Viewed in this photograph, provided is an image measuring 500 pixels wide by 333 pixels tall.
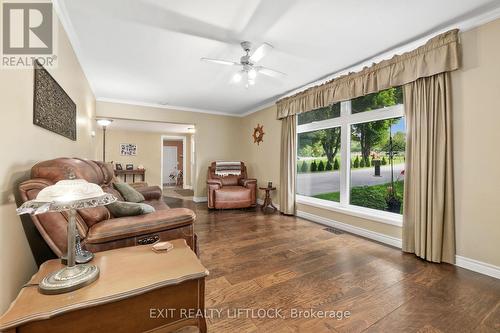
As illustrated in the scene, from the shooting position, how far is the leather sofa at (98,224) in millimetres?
1219

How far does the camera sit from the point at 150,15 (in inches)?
78.5

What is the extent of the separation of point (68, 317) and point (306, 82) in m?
3.89

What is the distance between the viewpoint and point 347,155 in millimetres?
3512

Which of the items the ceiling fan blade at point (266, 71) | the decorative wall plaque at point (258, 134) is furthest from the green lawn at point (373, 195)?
the decorative wall plaque at point (258, 134)

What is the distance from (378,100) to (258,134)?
9.19 ft

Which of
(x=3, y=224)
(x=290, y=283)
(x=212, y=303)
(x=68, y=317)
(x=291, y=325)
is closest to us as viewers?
(x=68, y=317)

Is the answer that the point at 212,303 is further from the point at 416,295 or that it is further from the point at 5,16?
the point at 5,16

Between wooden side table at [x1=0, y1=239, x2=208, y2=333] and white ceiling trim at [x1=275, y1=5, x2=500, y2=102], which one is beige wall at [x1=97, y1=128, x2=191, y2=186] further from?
wooden side table at [x1=0, y1=239, x2=208, y2=333]

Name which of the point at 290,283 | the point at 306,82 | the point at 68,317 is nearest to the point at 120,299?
the point at 68,317

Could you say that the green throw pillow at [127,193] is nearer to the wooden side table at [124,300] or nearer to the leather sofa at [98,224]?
the leather sofa at [98,224]

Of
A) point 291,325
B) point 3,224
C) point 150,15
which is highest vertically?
point 150,15

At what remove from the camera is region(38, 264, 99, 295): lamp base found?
95 centimetres

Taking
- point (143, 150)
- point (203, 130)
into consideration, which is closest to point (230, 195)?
point (203, 130)

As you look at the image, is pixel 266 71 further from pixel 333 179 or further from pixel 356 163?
pixel 333 179
